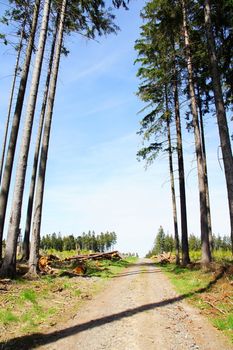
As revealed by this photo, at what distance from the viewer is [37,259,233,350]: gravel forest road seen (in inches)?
208

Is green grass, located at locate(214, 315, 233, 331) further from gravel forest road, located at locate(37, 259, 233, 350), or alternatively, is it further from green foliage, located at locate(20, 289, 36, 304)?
green foliage, located at locate(20, 289, 36, 304)

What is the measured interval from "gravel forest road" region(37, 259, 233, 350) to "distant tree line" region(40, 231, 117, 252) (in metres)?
114


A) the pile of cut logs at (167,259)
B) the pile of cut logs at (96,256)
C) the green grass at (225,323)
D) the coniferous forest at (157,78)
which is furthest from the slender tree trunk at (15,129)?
the pile of cut logs at (167,259)

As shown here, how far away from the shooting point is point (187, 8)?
1584cm

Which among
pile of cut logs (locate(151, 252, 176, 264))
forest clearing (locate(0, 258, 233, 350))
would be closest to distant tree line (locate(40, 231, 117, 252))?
pile of cut logs (locate(151, 252, 176, 264))

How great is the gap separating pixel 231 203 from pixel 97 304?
520 cm

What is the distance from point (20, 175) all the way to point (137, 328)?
22.7 feet

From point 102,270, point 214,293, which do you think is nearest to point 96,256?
point 102,270

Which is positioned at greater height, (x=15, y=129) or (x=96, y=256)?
(x=15, y=129)

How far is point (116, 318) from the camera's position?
6.90 m

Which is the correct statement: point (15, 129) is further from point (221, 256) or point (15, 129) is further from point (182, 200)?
point (221, 256)

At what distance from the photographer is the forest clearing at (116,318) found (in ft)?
17.7

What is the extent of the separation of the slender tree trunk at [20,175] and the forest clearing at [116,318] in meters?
1.00

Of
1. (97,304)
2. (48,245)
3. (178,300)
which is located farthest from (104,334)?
(48,245)
